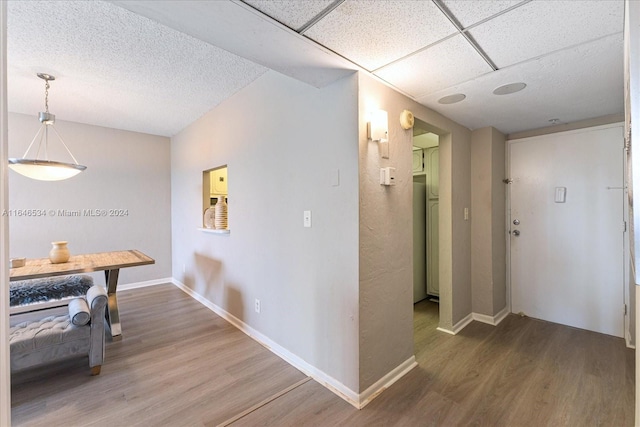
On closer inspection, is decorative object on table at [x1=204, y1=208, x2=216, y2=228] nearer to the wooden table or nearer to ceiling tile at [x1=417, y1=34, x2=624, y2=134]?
the wooden table

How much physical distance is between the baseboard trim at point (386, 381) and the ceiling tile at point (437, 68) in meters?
2.11

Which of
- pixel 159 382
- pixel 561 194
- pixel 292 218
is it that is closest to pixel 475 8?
pixel 292 218

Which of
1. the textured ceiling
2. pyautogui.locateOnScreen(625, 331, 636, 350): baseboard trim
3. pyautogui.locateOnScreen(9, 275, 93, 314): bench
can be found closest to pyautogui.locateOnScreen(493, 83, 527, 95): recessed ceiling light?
the textured ceiling

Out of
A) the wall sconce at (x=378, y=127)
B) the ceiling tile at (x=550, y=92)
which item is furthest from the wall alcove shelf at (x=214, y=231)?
the ceiling tile at (x=550, y=92)

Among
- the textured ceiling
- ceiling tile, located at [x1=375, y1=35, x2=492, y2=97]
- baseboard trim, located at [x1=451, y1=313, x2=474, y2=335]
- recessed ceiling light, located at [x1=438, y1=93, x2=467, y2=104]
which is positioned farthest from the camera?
baseboard trim, located at [x1=451, y1=313, x2=474, y2=335]

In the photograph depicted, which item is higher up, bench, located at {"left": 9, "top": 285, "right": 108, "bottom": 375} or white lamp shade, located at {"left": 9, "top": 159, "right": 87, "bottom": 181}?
white lamp shade, located at {"left": 9, "top": 159, "right": 87, "bottom": 181}

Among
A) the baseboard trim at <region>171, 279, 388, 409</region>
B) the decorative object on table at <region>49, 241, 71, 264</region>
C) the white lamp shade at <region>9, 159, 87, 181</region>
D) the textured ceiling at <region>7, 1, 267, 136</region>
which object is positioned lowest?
the baseboard trim at <region>171, 279, 388, 409</region>

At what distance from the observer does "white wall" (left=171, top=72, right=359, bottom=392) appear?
6.16 ft

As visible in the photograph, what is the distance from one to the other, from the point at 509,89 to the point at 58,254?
13.9 ft

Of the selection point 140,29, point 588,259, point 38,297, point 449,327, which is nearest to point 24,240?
point 38,297

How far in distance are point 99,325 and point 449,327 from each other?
10.2ft

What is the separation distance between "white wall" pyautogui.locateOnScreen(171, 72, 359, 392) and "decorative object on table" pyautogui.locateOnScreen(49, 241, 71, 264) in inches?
54.1

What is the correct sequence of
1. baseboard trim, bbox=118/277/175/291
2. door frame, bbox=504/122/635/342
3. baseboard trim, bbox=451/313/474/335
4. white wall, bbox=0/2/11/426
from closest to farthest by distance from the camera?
white wall, bbox=0/2/11/426 < door frame, bbox=504/122/635/342 < baseboard trim, bbox=451/313/474/335 < baseboard trim, bbox=118/277/175/291

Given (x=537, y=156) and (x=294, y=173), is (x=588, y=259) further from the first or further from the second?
(x=294, y=173)
